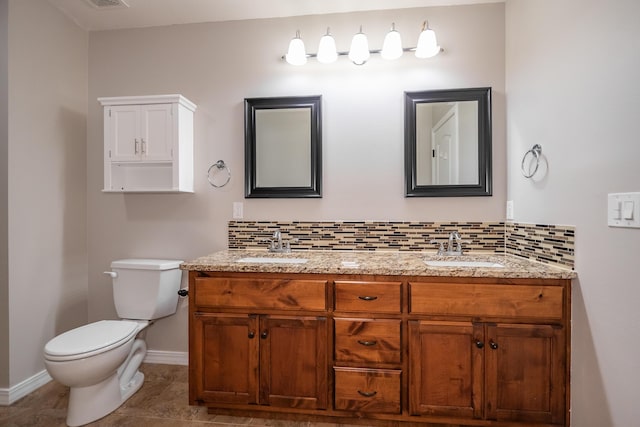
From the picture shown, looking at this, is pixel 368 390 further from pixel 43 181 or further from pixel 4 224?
pixel 43 181

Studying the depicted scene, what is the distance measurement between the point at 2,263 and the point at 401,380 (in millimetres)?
2302

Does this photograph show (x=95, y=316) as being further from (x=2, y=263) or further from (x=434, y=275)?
(x=434, y=275)

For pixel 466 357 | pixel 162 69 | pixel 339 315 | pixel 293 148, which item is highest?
pixel 162 69

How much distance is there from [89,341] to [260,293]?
902 mm

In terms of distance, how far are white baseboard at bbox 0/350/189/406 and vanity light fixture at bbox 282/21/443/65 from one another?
219cm

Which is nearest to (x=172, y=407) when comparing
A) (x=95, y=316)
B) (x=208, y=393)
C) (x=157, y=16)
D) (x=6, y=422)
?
(x=208, y=393)

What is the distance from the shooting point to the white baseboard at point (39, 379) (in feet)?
6.07

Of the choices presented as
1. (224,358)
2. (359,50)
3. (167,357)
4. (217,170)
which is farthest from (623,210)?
(167,357)

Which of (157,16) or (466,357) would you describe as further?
(157,16)

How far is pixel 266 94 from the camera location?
2.22 metres

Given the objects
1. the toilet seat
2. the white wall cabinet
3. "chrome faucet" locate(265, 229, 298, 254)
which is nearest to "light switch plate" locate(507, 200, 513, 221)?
"chrome faucet" locate(265, 229, 298, 254)

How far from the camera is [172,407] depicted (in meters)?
1.82

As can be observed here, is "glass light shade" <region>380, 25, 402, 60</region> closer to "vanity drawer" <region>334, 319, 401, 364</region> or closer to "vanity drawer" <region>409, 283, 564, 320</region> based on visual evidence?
"vanity drawer" <region>409, 283, 564, 320</region>

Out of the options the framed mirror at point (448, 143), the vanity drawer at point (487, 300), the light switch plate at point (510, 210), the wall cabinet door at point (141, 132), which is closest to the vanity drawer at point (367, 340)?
the vanity drawer at point (487, 300)
